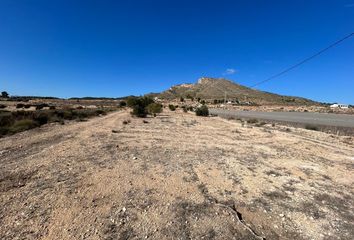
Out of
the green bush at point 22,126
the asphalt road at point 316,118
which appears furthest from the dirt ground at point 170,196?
the asphalt road at point 316,118

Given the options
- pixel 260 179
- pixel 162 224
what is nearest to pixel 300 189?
pixel 260 179

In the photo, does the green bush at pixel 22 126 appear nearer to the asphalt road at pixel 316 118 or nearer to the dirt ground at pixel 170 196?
the dirt ground at pixel 170 196

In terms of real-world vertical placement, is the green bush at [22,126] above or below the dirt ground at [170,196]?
below

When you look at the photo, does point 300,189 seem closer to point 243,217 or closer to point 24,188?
point 243,217

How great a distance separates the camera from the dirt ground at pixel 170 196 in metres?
4.78

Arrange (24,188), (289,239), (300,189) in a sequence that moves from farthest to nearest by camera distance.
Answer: (300,189), (24,188), (289,239)

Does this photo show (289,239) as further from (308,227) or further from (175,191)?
(175,191)

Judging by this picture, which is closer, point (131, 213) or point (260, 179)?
point (131, 213)

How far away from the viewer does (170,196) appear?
6.35 metres

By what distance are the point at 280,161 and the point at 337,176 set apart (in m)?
2.36

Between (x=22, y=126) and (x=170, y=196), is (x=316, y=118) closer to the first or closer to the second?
(x=22, y=126)

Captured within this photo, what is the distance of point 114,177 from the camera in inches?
301

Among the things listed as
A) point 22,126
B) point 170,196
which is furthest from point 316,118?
point 170,196

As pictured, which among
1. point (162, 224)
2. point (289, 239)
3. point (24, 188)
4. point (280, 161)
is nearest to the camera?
point (289, 239)
